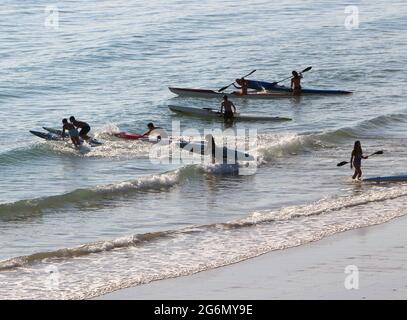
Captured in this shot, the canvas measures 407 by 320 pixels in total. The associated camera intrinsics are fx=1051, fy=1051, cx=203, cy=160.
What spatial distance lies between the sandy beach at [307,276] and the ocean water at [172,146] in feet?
1.87

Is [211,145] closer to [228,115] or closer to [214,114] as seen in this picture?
[228,115]

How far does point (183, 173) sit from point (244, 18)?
99.8 ft

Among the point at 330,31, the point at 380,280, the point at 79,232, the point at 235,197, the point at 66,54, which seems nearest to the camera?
the point at 380,280

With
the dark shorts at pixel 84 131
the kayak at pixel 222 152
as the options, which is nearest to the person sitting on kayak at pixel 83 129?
the dark shorts at pixel 84 131

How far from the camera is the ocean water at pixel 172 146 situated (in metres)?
19.2

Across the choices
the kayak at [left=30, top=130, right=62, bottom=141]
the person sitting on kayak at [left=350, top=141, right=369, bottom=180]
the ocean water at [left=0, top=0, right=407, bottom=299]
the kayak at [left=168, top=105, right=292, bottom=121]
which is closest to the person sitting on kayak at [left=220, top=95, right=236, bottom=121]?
the kayak at [left=168, top=105, right=292, bottom=121]

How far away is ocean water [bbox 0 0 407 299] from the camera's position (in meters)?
19.2

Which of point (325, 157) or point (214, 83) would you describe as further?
point (214, 83)

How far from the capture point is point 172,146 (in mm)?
28562

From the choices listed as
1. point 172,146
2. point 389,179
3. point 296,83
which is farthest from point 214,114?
point 389,179

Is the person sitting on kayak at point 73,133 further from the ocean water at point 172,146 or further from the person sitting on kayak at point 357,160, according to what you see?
the person sitting on kayak at point 357,160
